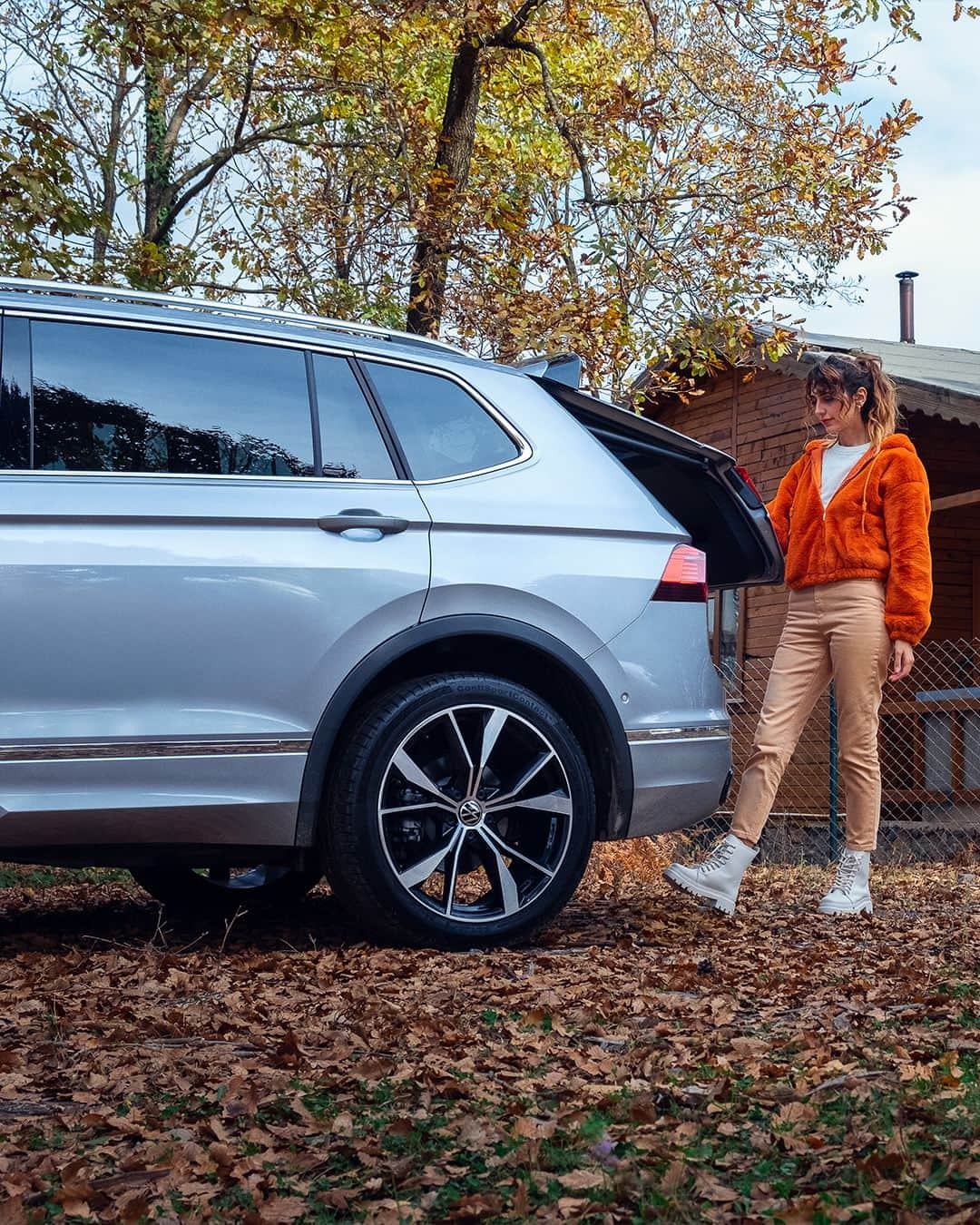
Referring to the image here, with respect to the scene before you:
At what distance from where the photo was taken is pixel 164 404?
459 centimetres

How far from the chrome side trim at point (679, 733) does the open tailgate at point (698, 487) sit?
0.69 meters

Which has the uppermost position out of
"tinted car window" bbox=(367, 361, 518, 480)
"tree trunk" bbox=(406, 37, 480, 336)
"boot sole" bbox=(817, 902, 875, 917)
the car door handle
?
"tree trunk" bbox=(406, 37, 480, 336)

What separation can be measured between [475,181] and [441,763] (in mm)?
7972

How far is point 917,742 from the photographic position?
1498cm

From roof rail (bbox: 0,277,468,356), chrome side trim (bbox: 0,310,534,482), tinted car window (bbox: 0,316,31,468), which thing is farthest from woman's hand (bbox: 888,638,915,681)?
tinted car window (bbox: 0,316,31,468)

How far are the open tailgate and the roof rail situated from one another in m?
0.61

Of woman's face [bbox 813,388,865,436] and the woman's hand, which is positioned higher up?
woman's face [bbox 813,388,865,436]

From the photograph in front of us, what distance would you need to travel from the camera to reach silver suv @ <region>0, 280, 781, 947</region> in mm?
4289

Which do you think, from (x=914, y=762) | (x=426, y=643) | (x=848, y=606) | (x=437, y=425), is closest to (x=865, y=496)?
(x=848, y=606)

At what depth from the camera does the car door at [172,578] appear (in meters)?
4.23

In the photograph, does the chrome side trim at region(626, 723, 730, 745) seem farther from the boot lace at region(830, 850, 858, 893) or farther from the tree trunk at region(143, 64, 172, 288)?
the tree trunk at region(143, 64, 172, 288)

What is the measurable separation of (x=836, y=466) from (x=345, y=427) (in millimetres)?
2179

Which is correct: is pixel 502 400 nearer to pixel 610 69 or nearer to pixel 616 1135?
pixel 616 1135

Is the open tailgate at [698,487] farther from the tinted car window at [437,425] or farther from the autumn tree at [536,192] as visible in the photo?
the autumn tree at [536,192]
